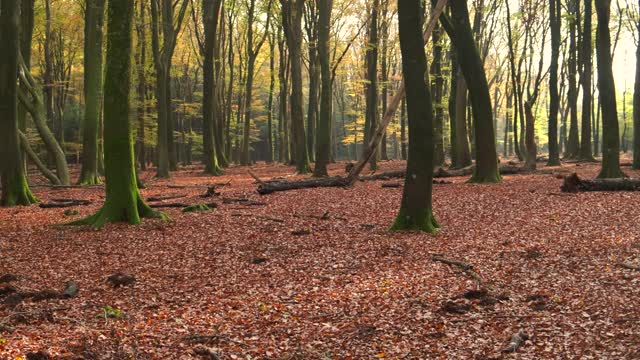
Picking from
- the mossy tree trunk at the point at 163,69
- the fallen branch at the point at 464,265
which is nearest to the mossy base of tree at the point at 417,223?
the fallen branch at the point at 464,265

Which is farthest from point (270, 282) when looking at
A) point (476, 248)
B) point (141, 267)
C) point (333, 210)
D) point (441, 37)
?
point (441, 37)

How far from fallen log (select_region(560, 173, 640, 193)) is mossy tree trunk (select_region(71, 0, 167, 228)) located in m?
10.8

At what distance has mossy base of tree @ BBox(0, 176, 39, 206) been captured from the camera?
1366cm

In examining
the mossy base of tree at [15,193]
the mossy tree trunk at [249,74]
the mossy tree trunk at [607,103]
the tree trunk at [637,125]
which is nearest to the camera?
the mossy base of tree at [15,193]

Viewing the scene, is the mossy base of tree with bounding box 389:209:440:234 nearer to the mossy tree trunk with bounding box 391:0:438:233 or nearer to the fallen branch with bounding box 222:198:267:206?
the mossy tree trunk with bounding box 391:0:438:233

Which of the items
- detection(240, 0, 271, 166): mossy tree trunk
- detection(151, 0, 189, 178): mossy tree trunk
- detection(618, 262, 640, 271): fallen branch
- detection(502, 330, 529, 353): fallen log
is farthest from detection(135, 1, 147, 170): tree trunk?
detection(502, 330, 529, 353): fallen log

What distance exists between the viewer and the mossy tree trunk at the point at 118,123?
10.9m

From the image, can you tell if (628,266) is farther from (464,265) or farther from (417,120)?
(417,120)

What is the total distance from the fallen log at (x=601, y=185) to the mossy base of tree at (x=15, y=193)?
1440 centimetres

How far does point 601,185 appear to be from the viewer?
1367 centimetres

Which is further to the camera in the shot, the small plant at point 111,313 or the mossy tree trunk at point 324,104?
the mossy tree trunk at point 324,104

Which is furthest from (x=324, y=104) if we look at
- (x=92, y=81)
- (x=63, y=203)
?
(x=63, y=203)

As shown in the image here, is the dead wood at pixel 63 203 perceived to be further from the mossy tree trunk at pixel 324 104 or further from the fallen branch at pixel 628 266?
the fallen branch at pixel 628 266

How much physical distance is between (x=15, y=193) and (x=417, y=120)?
10.8 m
